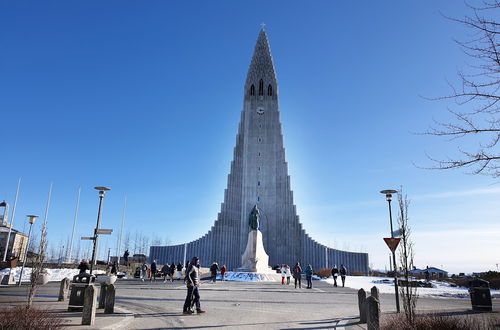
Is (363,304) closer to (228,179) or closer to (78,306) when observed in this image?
(78,306)

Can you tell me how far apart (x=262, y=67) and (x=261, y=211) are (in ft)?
99.2

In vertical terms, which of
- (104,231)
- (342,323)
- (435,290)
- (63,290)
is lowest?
(435,290)

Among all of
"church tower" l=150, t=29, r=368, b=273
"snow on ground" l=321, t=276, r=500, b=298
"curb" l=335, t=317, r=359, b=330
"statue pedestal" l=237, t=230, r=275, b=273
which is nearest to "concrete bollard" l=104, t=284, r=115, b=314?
"curb" l=335, t=317, r=359, b=330

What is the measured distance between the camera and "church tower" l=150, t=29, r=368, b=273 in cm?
5794

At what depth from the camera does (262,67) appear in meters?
69.5

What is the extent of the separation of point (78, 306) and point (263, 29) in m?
71.6

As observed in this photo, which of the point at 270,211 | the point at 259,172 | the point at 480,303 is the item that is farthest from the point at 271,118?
the point at 480,303

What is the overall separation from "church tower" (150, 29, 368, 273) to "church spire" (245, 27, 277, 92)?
186 inches

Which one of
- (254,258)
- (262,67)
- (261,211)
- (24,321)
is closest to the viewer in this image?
(24,321)

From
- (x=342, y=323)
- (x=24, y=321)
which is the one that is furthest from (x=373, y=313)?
(x=24, y=321)

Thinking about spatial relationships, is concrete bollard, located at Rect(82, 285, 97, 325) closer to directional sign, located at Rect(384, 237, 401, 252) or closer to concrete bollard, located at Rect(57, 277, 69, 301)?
concrete bollard, located at Rect(57, 277, 69, 301)

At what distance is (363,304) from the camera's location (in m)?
9.37

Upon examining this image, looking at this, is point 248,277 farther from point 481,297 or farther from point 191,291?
point 191,291

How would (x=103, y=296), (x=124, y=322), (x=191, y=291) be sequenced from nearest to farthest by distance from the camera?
(x=124, y=322)
(x=191, y=291)
(x=103, y=296)
